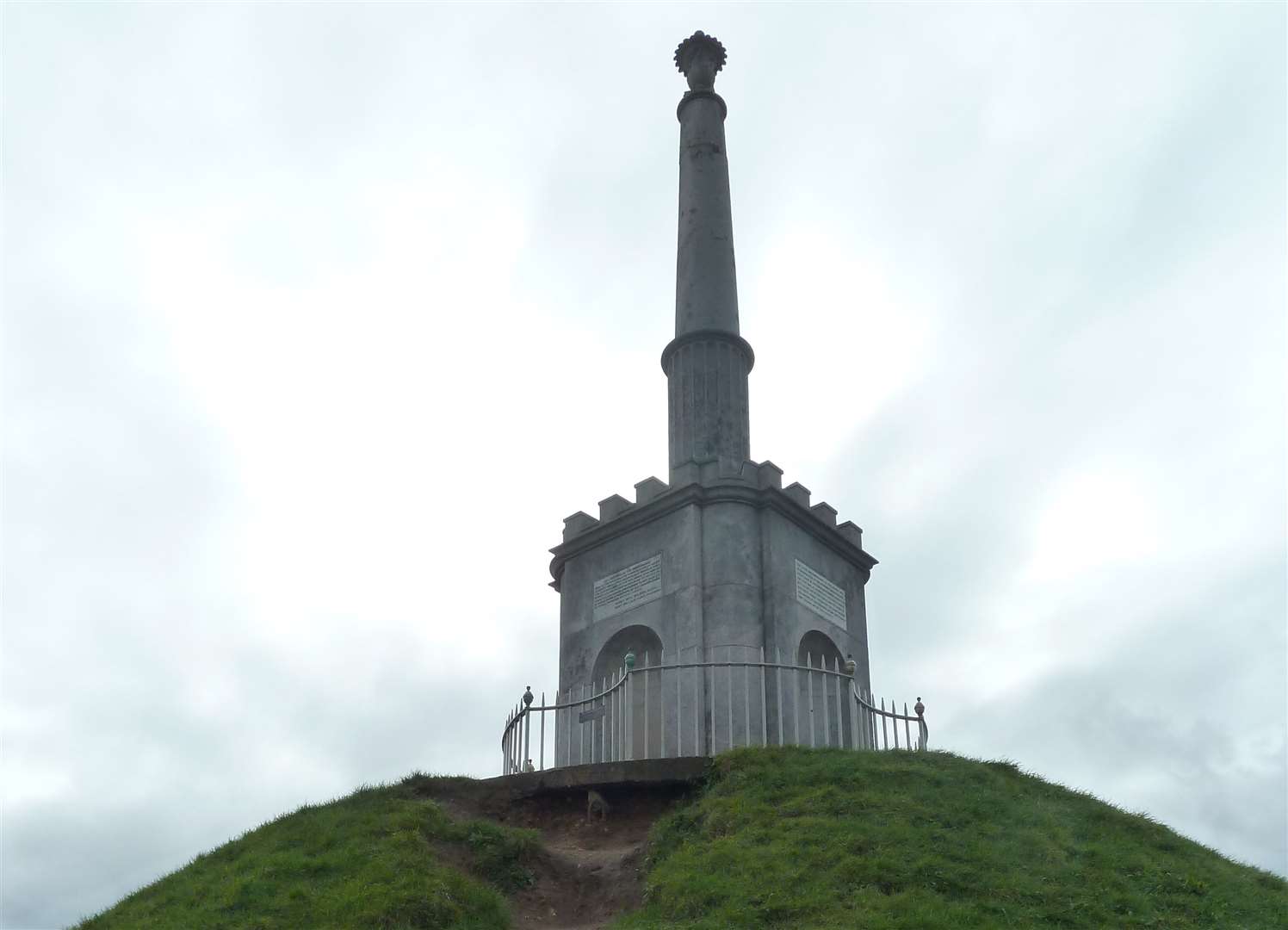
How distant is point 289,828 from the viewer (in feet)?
44.2

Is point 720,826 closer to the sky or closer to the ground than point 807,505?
closer to the ground

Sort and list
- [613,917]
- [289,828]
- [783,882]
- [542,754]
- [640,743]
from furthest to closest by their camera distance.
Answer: [640,743], [542,754], [289,828], [613,917], [783,882]

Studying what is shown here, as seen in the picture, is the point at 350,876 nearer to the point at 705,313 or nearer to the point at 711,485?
the point at 711,485

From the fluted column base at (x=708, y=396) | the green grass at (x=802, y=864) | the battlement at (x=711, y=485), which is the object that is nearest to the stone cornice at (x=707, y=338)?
the fluted column base at (x=708, y=396)

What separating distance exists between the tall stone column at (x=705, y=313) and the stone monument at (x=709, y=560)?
28 mm

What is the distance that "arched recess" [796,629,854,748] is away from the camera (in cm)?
1661

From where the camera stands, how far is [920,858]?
11297 mm

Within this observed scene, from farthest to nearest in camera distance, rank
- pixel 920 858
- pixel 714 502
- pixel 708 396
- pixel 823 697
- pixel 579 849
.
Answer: pixel 708 396 < pixel 714 502 < pixel 823 697 < pixel 579 849 < pixel 920 858

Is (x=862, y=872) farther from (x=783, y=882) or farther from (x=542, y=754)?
(x=542, y=754)

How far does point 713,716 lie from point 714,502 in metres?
3.21

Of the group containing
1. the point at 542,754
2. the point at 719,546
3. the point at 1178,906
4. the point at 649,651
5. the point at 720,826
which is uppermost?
the point at 719,546

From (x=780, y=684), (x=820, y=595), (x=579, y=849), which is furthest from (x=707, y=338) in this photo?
(x=579, y=849)

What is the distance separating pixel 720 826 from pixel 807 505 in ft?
24.4

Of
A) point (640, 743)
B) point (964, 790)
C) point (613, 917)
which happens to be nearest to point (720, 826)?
point (613, 917)
